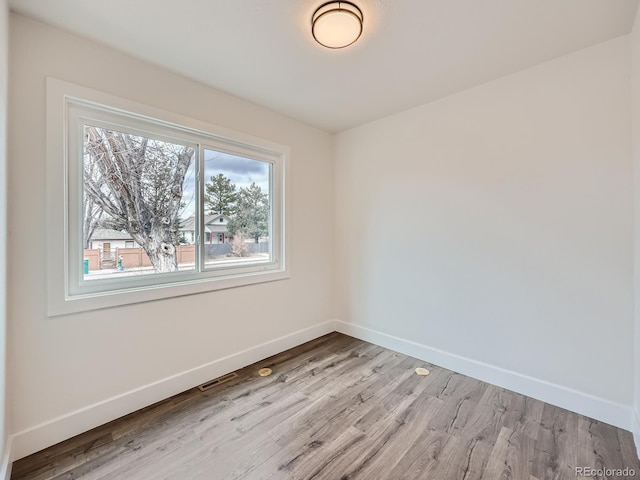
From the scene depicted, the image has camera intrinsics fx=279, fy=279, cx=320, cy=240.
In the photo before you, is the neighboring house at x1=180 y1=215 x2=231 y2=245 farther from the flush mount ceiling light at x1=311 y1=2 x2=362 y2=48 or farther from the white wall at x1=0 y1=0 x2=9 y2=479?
the flush mount ceiling light at x1=311 y1=2 x2=362 y2=48

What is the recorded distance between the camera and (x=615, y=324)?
1811 millimetres

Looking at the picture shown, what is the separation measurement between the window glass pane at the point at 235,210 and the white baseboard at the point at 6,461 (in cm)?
145

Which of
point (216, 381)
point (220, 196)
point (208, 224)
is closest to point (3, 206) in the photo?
point (208, 224)

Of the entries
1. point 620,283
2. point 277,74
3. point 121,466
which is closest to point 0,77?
point 277,74

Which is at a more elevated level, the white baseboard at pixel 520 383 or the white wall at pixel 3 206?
the white wall at pixel 3 206

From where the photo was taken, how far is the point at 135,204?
205 cm

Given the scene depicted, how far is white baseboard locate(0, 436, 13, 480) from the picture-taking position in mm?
1348

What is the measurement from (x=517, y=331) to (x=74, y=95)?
3482 millimetres

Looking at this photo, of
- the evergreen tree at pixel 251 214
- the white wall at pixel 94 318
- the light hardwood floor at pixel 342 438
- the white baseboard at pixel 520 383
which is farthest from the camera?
Result: the evergreen tree at pixel 251 214

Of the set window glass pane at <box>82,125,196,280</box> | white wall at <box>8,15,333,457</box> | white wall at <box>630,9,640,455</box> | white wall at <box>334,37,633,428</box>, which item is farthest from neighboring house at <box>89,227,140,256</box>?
white wall at <box>630,9,640,455</box>

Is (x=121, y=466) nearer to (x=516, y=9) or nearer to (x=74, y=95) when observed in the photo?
(x=74, y=95)

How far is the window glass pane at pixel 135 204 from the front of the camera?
1.88m

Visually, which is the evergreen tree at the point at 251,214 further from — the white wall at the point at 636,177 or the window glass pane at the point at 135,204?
the white wall at the point at 636,177

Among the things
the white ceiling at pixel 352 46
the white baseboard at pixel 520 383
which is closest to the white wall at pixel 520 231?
the white baseboard at pixel 520 383
